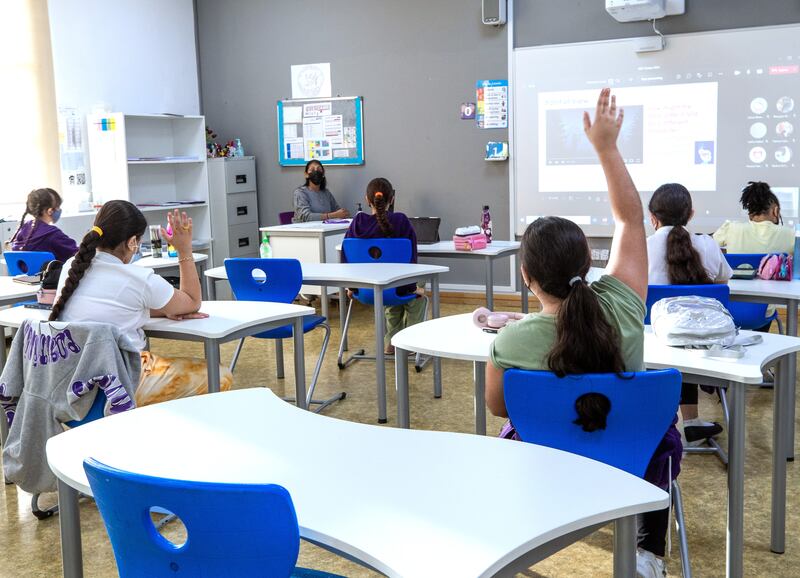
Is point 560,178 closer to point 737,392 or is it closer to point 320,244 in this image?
point 320,244

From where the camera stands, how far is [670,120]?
661cm

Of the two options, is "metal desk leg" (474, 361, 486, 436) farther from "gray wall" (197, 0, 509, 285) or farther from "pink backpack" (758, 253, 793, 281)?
"gray wall" (197, 0, 509, 285)

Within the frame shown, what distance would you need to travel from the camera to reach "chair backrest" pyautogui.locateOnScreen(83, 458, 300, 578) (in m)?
1.25

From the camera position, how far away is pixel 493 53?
7203 millimetres

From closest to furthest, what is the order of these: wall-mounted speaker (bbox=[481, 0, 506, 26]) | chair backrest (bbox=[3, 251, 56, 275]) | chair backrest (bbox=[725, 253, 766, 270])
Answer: chair backrest (bbox=[725, 253, 766, 270])
chair backrest (bbox=[3, 251, 56, 275])
wall-mounted speaker (bbox=[481, 0, 506, 26])

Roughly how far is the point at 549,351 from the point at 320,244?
4681 mm

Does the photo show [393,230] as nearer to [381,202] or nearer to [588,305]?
[381,202]

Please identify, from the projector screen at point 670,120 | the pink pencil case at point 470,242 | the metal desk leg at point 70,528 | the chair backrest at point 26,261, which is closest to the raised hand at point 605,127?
the metal desk leg at point 70,528

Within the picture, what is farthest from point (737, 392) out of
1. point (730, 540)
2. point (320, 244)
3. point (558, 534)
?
point (320, 244)

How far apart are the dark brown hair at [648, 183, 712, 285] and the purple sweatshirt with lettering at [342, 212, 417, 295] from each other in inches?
70.5

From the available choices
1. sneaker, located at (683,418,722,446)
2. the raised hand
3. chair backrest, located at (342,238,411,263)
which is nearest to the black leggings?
the raised hand

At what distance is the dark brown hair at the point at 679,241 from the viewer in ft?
11.5

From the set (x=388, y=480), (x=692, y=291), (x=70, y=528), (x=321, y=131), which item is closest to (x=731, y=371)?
(x=692, y=291)

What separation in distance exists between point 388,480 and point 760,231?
11.5ft
